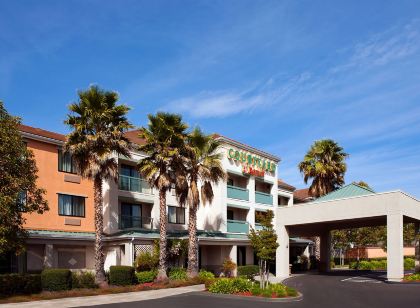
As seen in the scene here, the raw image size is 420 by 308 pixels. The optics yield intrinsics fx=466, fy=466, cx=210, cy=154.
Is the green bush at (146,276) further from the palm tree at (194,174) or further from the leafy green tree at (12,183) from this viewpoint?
the leafy green tree at (12,183)

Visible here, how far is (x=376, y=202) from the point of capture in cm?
3294

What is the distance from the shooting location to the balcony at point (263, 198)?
1887 inches

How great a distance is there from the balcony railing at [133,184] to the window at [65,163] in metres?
4.01

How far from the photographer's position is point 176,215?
4241cm

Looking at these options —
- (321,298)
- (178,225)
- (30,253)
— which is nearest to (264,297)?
(321,298)

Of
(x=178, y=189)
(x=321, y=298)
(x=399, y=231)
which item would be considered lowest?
(x=321, y=298)

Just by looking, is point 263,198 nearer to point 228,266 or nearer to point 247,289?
point 228,266

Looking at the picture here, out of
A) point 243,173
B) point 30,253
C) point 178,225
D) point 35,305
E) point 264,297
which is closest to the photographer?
point 35,305

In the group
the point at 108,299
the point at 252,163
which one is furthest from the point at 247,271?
the point at 108,299

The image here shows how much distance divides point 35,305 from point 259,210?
1133 inches

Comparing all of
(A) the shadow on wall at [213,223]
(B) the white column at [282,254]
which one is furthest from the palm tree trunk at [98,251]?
(B) the white column at [282,254]

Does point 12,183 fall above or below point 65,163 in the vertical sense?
below

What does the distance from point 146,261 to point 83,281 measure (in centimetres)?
531

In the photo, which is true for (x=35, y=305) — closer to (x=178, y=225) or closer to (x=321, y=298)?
(x=321, y=298)
